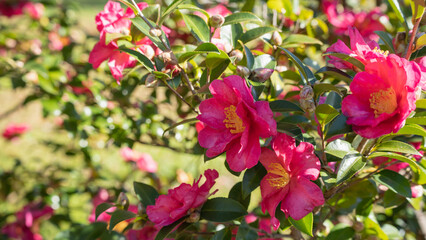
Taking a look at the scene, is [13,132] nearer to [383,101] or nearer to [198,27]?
[198,27]

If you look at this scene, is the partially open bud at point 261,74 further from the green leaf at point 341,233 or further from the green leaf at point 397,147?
the green leaf at point 341,233

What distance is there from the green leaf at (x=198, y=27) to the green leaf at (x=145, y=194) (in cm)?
34

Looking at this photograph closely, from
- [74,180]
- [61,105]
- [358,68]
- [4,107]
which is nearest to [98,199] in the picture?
[74,180]

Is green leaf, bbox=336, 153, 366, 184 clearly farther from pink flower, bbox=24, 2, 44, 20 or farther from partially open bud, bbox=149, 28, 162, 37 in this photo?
pink flower, bbox=24, 2, 44, 20

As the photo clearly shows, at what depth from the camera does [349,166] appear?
655mm

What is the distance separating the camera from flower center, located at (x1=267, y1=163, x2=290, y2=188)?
697 mm

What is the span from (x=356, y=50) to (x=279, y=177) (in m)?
0.25

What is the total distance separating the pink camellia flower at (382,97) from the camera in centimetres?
59

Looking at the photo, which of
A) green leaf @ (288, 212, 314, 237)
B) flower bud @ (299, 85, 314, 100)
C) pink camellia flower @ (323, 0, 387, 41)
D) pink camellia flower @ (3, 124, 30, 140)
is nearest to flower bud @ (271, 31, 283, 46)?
flower bud @ (299, 85, 314, 100)

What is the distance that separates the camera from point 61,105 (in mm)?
1466

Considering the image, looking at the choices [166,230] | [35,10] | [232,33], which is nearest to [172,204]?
[166,230]

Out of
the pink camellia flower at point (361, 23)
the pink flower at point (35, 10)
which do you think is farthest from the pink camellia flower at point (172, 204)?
the pink flower at point (35, 10)

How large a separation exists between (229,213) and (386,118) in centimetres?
32

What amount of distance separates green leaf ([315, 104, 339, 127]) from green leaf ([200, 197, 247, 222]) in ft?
0.72
